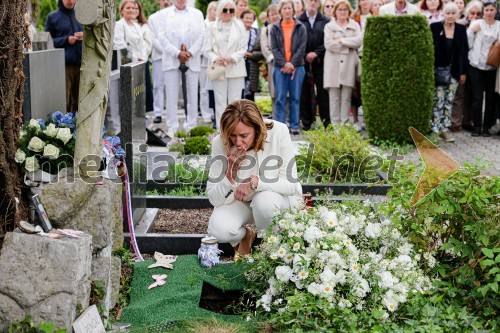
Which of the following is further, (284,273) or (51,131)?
(51,131)

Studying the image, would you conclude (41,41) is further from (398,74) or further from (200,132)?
(398,74)

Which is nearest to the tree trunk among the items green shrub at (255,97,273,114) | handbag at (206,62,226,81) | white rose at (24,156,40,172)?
white rose at (24,156,40,172)

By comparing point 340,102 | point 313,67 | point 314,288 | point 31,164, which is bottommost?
point 314,288

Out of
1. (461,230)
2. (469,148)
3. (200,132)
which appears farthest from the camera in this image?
(469,148)

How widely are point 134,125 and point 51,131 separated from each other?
1.27 meters

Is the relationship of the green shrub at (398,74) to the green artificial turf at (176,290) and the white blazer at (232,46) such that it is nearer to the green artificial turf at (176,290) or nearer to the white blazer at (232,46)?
the white blazer at (232,46)

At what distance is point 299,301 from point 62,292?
4.29ft


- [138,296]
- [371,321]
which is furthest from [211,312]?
[371,321]

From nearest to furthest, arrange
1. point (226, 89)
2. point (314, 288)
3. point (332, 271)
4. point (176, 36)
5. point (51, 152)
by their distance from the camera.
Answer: point (314, 288) < point (332, 271) < point (51, 152) < point (226, 89) < point (176, 36)

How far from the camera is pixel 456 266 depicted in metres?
4.93

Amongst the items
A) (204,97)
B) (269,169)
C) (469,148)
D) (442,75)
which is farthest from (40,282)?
(204,97)

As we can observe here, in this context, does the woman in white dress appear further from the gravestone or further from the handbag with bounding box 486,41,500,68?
the gravestone

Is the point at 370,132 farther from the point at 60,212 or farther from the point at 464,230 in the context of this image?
the point at 60,212

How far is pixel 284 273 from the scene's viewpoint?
180 inches
